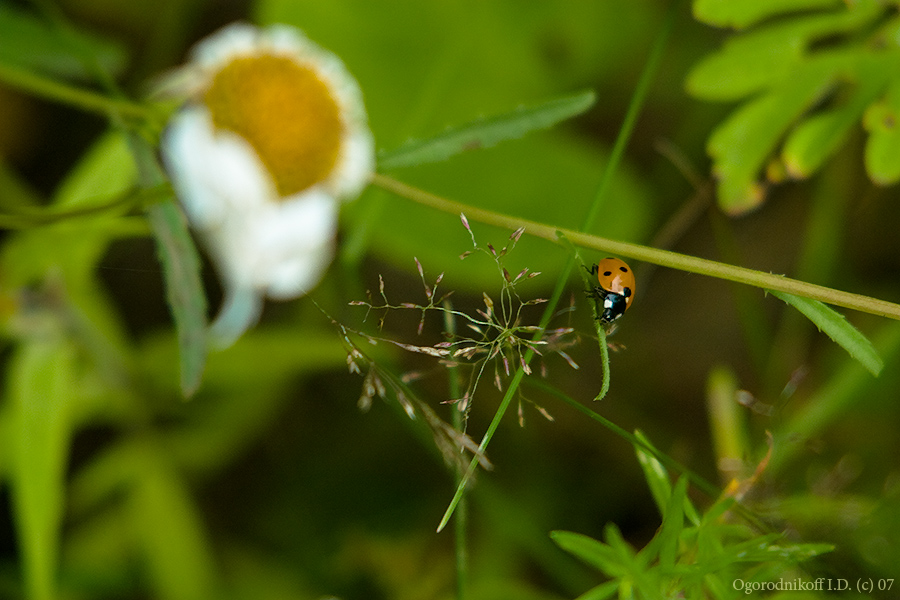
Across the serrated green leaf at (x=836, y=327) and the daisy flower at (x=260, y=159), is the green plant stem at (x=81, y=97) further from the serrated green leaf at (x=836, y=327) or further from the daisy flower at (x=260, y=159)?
the serrated green leaf at (x=836, y=327)

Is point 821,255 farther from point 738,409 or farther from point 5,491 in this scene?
point 5,491

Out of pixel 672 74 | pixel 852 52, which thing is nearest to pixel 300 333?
pixel 852 52

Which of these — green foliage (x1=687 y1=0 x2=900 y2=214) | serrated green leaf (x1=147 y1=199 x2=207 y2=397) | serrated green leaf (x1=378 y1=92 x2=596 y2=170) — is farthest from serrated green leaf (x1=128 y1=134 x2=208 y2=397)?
green foliage (x1=687 y1=0 x2=900 y2=214)

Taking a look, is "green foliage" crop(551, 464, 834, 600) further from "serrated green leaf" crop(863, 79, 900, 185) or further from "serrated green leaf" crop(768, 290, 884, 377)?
"serrated green leaf" crop(863, 79, 900, 185)

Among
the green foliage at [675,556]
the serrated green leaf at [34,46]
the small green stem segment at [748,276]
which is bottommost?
the green foliage at [675,556]

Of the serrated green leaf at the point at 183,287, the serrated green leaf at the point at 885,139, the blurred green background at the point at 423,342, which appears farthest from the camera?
the blurred green background at the point at 423,342

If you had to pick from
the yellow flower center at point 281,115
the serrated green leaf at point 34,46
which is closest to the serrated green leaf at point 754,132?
the yellow flower center at point 281,115
